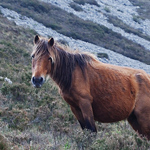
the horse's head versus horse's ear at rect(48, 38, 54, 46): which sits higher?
horse's ear at rect(48, 38, 54, 46)

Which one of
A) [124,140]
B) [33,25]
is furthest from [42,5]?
[124,140]

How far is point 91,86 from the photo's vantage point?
5.40 meters

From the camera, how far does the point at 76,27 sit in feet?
94.5

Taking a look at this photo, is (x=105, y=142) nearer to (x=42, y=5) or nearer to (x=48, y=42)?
(x=48, y=42)

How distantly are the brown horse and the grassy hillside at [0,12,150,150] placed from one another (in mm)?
333

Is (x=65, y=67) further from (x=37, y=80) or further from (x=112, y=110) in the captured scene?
(x=112, y=110)

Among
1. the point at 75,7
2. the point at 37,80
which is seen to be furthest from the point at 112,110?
the point at 75,7

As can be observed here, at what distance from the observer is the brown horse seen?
516 centimetres

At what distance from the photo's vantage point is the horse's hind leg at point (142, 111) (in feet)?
18.1

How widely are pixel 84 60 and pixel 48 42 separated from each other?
0.81 m

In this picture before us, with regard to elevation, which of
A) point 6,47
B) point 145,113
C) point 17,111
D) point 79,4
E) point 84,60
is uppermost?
point 84,60

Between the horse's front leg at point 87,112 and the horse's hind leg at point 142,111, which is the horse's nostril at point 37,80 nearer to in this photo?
→ the horse's front leg at point 87,112

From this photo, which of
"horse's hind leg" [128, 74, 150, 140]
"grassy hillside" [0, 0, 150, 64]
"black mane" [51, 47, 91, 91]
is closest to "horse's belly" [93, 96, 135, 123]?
"horse's hind leg" [128, 74, 150, 140]

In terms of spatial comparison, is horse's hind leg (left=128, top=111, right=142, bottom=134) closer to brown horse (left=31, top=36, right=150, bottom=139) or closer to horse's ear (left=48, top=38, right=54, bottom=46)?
brown horse (left=31, top=36, right=150, bottom=139)
